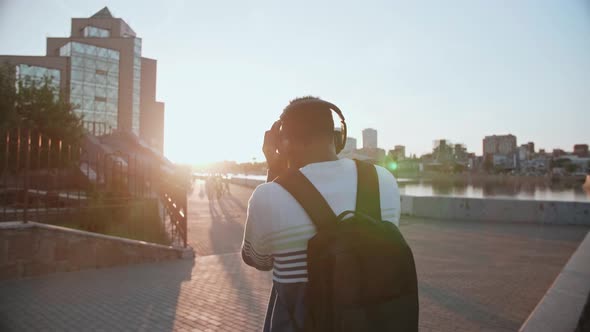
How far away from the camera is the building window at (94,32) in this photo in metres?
54.9

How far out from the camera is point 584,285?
4906mm

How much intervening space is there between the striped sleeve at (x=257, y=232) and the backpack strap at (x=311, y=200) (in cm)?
12

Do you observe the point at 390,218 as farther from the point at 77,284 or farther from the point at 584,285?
the point at 77,284

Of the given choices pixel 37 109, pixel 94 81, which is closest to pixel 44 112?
pixel 37 109

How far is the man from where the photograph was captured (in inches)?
58.8

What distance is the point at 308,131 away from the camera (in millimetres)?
1677

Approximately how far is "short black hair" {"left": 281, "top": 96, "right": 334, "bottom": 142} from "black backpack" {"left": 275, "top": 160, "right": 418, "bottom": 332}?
29cm

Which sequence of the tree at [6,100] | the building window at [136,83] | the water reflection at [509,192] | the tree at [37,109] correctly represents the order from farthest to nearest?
the water reflection at [509,192], the building window at [136,83], the tree at [37,109], the tree at [6,100]

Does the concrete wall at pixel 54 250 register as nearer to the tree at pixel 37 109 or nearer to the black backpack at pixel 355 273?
A: the black backpack at pixel 355 273

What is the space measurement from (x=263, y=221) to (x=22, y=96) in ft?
65.2

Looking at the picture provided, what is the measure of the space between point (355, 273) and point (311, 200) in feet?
1.00

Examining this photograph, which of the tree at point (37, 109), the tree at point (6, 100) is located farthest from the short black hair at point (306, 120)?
the tree at point (37, 109)

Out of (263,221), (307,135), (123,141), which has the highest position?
(123,141)

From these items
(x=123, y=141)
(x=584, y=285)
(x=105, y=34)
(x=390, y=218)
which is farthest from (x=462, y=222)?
(x=105, y=34)
